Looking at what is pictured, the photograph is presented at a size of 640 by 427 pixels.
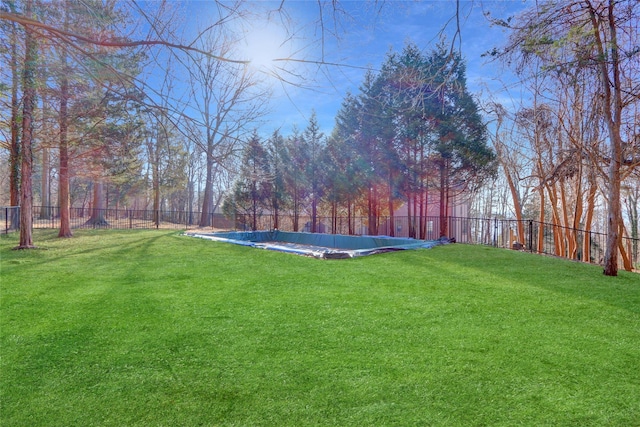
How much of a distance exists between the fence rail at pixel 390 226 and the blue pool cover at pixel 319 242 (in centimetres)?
247

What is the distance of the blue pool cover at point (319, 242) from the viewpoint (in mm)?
8691

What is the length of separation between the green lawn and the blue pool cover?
3.53m

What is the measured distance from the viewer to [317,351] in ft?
8.07

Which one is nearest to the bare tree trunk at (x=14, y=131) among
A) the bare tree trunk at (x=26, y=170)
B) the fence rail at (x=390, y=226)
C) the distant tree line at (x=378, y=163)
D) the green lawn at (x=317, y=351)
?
the bare tree trunk at (x=26, y=170)

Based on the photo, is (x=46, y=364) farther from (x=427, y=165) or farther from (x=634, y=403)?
(x=427, y=165)

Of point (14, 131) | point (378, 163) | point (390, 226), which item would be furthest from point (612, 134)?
point (14, 131)

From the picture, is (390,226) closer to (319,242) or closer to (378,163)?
(378,163)

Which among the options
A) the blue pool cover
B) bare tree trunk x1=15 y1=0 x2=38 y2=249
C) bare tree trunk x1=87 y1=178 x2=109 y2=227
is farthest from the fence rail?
bare tree trunk x1=15 y1=0 x2=38 y2=249

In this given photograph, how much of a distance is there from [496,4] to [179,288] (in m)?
4.32

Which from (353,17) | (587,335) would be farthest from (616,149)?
(353,17)

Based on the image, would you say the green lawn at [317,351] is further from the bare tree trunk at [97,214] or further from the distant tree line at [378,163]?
the bare tree trunk at [97,214]

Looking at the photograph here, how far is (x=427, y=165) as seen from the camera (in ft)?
42.7

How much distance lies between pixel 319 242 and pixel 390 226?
344cm

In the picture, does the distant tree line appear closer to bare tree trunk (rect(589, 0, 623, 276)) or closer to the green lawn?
bare tree trunk (rect(589, 0, 623, 276))
